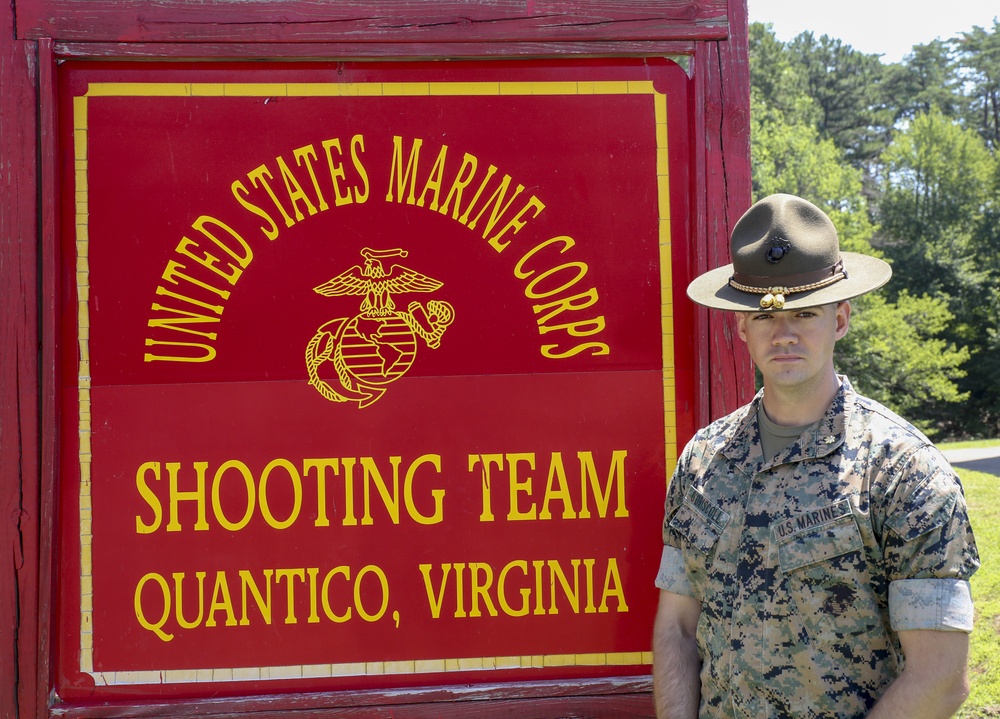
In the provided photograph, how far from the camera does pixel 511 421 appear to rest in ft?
9.05

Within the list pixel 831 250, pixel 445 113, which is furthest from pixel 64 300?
pixel 831 250

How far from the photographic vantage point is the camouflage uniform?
1.87 m

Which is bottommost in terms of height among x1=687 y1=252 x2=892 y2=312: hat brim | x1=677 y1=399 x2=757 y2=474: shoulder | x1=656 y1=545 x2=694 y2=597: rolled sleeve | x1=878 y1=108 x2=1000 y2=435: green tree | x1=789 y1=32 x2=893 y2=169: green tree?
x1=656 y1=545 x2=694 y2=597: rolled sleeve

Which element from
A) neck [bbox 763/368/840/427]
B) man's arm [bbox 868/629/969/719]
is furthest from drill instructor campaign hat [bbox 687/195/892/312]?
man's arm [bbox 868/629/969/719]

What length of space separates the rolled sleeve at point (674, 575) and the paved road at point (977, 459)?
29.8 feet

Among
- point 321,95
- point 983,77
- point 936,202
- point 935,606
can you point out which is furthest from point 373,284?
point 983,77

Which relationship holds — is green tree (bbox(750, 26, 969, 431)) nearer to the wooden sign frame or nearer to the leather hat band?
the wooden sign frame

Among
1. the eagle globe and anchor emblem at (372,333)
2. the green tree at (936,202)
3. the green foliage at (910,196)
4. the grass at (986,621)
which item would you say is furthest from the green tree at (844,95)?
the eagle globe and anchor emblem at (372,333)

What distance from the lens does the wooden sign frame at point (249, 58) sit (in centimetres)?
265

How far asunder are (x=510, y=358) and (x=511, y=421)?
18cm

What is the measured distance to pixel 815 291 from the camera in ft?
6.89

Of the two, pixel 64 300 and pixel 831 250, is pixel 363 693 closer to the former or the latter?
pixel 64 300

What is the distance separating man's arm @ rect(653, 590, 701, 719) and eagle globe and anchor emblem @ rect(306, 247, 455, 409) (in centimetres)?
98

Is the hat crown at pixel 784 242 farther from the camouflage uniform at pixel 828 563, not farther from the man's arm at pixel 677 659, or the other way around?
the man's arm at pixel 677 659
